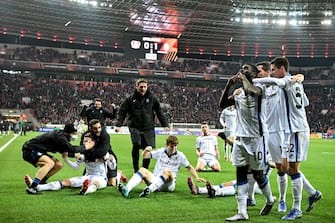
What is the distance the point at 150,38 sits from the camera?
4850 cm

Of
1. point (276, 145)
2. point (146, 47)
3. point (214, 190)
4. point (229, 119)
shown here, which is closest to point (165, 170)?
point (214, 190)

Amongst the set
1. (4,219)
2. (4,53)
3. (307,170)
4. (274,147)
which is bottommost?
(307,170)

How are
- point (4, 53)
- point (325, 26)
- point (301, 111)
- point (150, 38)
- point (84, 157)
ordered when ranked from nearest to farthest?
point (301, 111), point (84, 157), point (150, 38), point (325, 26), point (4, 53)

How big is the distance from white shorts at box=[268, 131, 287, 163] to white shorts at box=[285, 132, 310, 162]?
172 mm

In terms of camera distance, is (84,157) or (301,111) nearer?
(301,111)

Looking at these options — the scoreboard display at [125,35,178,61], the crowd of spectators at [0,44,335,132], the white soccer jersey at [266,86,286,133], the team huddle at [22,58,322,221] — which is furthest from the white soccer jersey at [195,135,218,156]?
the crowd of spectators at [0,44,335,132]

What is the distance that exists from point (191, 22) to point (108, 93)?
1538cm

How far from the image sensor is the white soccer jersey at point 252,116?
255 inches

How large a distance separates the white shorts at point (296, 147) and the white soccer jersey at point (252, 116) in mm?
501

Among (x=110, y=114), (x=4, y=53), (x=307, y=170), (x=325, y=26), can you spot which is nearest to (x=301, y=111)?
(x=110, y=114)

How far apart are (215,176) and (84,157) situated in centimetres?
469

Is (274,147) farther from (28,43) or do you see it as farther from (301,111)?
(28,43)

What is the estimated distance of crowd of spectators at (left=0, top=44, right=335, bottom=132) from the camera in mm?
55094

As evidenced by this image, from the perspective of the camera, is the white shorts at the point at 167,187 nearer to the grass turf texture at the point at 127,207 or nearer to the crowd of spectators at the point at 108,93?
the grass turf texture at the point at 127,207
